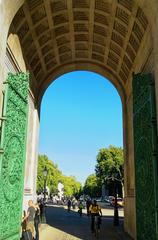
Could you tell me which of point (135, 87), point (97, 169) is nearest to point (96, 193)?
point (97, 169)

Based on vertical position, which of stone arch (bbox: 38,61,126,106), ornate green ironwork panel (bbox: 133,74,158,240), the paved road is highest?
stone arch (bbox: 38,61,126,106)

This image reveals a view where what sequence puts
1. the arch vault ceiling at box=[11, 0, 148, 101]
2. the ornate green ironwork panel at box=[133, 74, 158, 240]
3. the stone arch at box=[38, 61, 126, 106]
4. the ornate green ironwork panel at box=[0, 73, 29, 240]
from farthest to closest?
the stone arch at box=[38, 61, 126, 106]
the arch vault ceiling at box=[11, 0, 148, 101]
the ornate green ironwork panel at box=[133, 74, 158, 240]
the ornate green ironwork panel at box=[0, 73, 29, 240]

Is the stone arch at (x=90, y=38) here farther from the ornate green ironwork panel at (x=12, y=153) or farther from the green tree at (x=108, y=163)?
the green tree at (x=108, y=163)

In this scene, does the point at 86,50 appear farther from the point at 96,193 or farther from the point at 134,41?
the point at 96,193

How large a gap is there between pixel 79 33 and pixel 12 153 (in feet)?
28.2

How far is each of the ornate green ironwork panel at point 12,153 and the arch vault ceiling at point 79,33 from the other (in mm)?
3260

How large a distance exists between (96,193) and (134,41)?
106237 millimetres

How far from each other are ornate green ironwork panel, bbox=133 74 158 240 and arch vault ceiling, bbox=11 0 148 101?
3.19 meters

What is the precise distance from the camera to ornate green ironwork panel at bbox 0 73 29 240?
9.84 meters

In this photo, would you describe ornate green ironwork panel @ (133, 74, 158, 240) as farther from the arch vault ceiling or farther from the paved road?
the paved road

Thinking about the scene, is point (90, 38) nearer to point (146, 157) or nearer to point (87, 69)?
point (87, 69)

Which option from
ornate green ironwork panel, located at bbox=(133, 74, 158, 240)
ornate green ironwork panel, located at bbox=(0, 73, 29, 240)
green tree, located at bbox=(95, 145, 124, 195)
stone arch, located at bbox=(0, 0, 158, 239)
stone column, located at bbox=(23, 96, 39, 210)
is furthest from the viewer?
green tree, located at bbox=(95, 145, 124, 195)

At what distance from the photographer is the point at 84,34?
17172mm

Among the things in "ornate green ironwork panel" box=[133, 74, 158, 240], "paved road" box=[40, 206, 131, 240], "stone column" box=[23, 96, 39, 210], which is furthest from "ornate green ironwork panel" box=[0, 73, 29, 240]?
"paved road" box=[40, 206, 131, 240]
